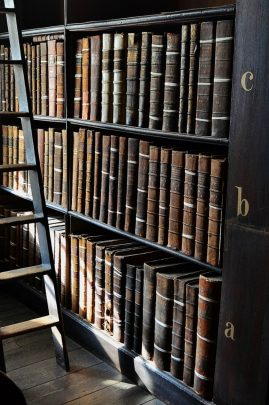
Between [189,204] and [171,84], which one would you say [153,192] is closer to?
[189,204]

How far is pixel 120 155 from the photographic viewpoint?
226 centimetres

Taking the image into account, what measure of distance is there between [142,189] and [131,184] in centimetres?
7

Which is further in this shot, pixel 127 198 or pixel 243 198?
pixel 127 198

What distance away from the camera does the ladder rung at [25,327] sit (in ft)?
7.36

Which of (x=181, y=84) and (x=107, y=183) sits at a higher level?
(x=181, y=84)

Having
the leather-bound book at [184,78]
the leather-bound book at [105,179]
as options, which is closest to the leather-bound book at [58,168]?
the leather-bound book at [105,179]

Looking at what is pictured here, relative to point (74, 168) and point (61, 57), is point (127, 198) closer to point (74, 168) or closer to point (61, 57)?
point (74, 168)

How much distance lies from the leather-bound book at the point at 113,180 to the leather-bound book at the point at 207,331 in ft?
1.89

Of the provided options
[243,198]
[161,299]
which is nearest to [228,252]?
[243,198]

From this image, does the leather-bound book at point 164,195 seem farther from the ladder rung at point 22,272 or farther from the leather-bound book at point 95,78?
the ladder rung at point 22,272

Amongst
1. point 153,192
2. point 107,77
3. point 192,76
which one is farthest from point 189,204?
point 107,77

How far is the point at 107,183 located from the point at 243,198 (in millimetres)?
779

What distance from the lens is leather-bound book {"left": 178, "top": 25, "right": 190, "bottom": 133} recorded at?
1.91 meters

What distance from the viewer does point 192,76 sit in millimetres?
1902
